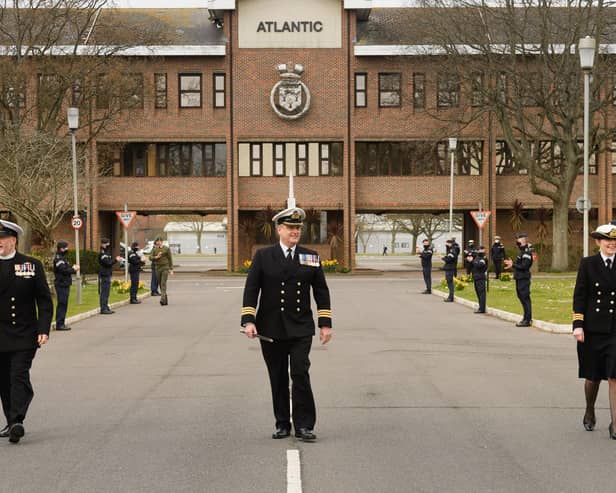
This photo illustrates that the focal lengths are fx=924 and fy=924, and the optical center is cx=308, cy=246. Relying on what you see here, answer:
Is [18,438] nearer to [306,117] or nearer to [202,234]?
[306,117]

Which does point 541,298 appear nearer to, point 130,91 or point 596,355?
point 596,355

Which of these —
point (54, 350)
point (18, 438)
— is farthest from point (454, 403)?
point (54, 350)

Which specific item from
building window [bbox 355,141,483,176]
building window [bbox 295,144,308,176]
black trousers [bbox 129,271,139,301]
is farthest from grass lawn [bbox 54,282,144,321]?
building window [bbox 355,141,483,176]

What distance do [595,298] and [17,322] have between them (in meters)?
5.06

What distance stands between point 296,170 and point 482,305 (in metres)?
26.8

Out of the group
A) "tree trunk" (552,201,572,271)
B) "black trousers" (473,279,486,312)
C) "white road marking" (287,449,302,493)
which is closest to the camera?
"white road marking" (287,449,302,493)

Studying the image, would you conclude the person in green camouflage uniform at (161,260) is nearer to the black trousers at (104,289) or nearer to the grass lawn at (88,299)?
the grass lawn at (88,299)

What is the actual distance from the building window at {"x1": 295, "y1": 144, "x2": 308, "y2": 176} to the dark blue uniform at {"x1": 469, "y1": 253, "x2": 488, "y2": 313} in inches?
1025

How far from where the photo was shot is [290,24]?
48062 mm

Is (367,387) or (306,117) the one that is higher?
(306,117)

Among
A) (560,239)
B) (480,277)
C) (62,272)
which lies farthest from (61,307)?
(560,239)

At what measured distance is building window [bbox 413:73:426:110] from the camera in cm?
4824

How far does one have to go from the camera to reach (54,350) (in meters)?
14.9

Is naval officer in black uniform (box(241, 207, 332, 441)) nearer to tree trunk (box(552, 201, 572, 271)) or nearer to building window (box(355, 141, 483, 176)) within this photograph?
tree trunk (box(552, 201, 572, 271))
